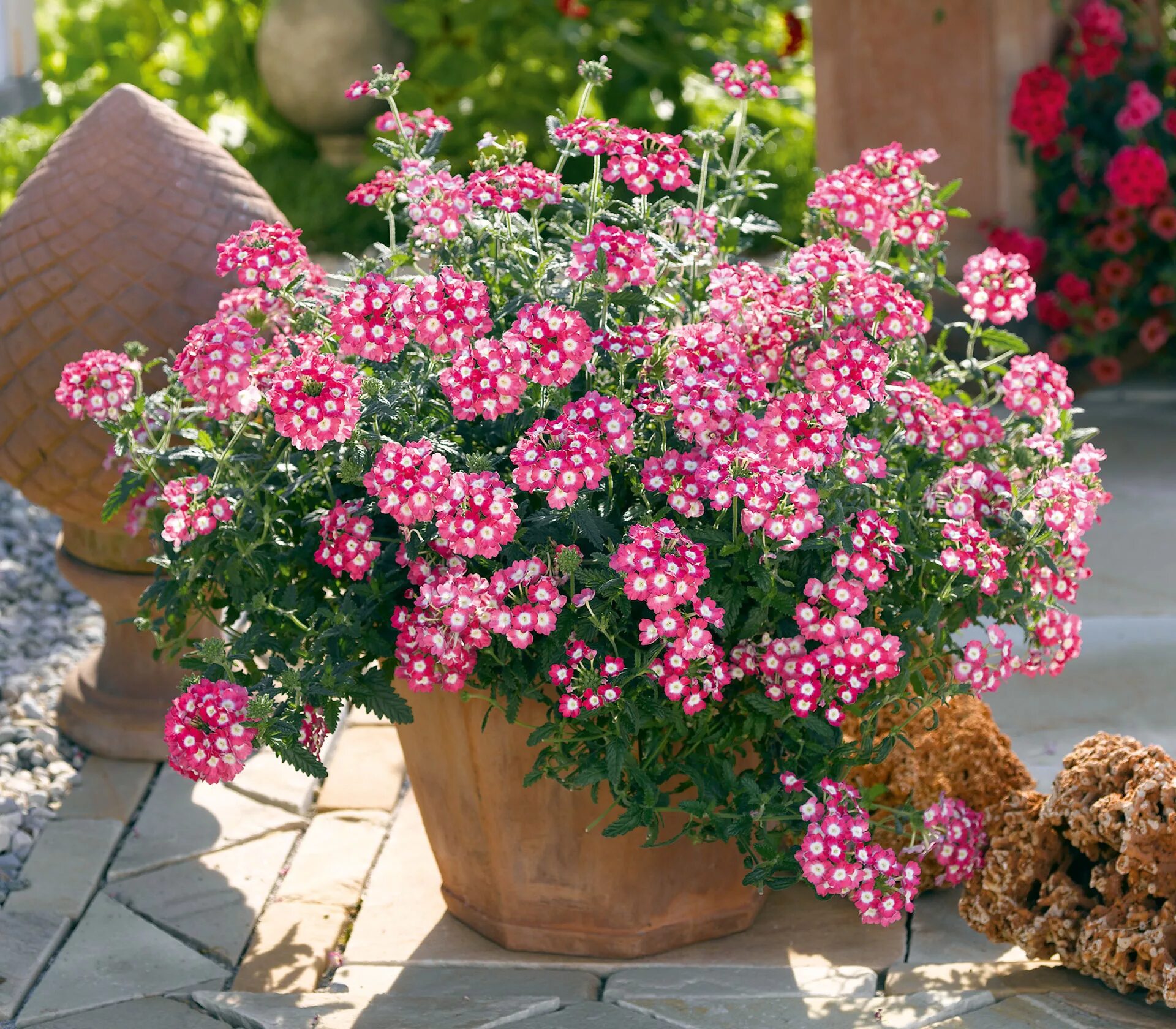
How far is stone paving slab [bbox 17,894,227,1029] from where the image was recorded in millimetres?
2361

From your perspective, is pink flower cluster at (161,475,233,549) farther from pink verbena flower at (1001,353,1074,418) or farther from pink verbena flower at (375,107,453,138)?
pink verbena flower at (1001,353,1074,418)

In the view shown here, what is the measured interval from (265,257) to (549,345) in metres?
0.47

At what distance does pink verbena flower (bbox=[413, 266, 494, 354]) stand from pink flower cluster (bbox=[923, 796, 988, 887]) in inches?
39.4

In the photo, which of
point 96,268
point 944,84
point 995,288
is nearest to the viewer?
point 995,288

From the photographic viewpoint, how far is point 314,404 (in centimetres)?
201

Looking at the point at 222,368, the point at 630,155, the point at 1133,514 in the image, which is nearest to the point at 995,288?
the point at 630,155

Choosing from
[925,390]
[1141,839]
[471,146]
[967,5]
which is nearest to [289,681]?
[925,390]

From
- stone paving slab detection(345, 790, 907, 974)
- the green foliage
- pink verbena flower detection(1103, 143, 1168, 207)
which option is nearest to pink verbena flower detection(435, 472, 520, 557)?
stone paving slab detection(345, 790, 907, 974)

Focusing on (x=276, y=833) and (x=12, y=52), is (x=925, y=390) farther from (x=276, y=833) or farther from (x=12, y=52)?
(x=12, y=52)

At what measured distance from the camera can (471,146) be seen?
6.62 metres

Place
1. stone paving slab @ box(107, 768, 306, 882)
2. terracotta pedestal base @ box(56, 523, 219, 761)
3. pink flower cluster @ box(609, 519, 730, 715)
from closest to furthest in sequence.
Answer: pink flower cluster @ box(609, 519, 730, 715)
stone paving slab @ box(107, 768, 306, 882)
terracotta pedestal base @ box(56, 523, 219, 761)

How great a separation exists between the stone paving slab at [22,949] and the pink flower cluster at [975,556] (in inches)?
61.0

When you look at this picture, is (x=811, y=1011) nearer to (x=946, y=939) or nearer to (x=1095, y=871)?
(x=946, y=939)

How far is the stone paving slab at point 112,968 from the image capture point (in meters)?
2.36
